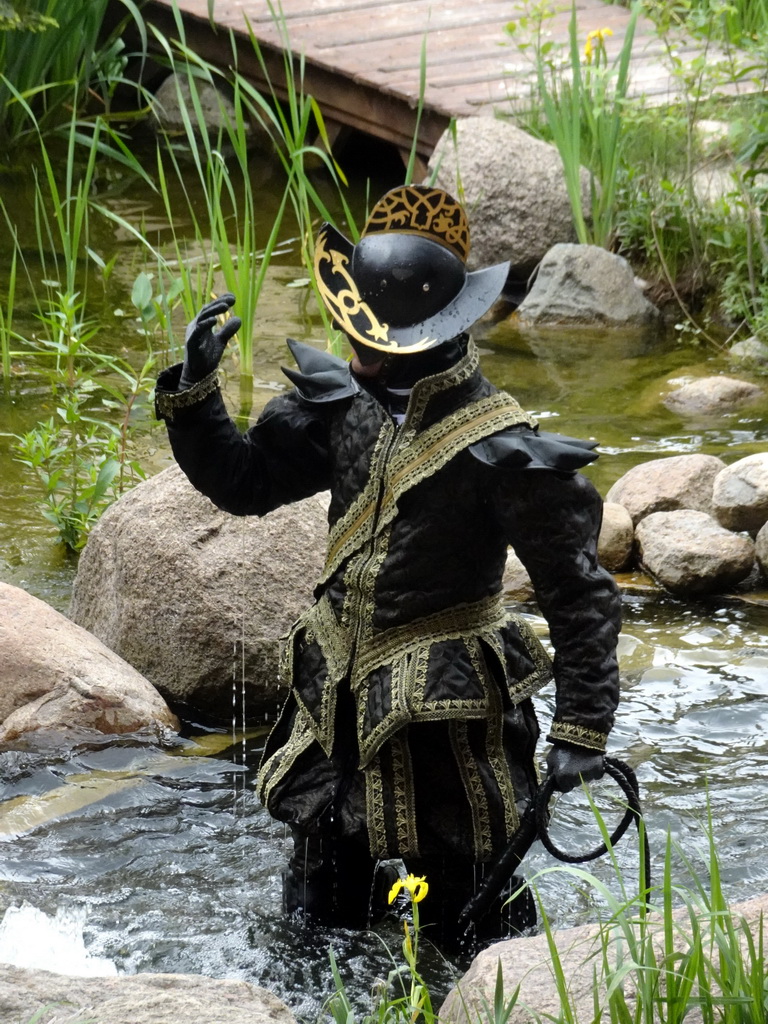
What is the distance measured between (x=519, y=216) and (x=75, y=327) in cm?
375

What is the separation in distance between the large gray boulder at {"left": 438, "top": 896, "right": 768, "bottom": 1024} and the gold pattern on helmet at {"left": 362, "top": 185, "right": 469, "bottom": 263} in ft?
4.13

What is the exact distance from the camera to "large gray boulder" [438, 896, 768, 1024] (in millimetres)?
2203

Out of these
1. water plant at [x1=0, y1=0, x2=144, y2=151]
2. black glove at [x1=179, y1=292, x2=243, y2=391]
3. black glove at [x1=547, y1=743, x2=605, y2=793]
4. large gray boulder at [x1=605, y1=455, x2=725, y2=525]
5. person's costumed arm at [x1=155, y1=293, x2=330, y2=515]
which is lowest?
large gray boulder at [x1=605, y1=455, x2=725, y2=525]

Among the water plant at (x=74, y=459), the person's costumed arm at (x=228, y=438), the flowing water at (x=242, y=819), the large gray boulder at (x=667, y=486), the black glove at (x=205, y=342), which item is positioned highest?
the black glove at (x=205, y=342)

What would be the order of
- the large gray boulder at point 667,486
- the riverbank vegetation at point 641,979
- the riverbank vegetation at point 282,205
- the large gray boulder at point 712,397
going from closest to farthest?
the riverbank vegetation at point 641,979, the large gray boulder at point 667,486, the riverbank vegetation at point 282,205, the large gray boulder at point 712,397

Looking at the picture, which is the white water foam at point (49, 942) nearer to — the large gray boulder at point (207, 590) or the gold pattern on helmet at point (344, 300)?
the large gray boulder at point (207, 590)

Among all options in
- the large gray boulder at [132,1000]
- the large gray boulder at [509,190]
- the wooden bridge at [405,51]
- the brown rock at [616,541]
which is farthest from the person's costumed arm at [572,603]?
the wooden bridge at [405,51]

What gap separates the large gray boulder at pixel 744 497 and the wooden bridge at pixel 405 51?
13.0 ft

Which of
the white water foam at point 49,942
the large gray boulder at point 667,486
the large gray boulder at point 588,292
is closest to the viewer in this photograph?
the white water foam at point 49,942

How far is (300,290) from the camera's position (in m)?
8.16

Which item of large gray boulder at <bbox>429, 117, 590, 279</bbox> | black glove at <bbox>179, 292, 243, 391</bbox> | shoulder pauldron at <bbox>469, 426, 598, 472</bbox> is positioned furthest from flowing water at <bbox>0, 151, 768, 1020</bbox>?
large gray boulder at <bbox>429, 117, 590, 279</bbox>

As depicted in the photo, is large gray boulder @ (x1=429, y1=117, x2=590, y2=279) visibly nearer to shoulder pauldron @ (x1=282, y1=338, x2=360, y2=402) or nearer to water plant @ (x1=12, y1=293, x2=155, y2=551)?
water plant @ (x1=12, y1=293, x2=155, y2=551)

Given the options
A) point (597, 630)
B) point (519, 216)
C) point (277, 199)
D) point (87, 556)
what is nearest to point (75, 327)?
point (87, 556)

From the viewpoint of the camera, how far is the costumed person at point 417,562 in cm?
263
